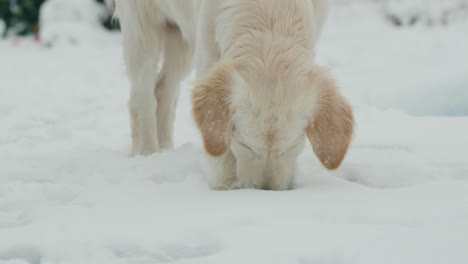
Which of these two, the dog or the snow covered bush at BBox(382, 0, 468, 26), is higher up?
the dog

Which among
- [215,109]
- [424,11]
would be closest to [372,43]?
[424,11]

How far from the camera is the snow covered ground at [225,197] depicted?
2.37m

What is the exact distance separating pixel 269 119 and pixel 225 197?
1.48 feet

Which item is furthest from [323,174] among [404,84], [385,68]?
[385,68]

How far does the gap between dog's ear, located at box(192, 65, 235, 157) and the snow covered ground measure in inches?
10.7

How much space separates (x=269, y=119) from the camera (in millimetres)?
2902

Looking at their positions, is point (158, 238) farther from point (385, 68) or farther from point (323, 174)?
point (385, 68)

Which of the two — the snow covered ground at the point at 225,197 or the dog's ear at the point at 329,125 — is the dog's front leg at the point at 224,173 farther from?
A: the dog's ear at the point at 329,125

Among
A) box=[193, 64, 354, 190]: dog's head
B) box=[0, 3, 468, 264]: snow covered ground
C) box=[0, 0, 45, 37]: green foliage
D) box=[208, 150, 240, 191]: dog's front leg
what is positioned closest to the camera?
box=[0, 3, 468, 264]: snow covered ground

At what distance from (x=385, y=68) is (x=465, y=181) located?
633cm

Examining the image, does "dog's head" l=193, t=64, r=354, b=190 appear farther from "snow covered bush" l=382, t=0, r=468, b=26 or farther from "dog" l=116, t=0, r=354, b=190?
"snow covered bush" l=382, t=0, r=468, b=26

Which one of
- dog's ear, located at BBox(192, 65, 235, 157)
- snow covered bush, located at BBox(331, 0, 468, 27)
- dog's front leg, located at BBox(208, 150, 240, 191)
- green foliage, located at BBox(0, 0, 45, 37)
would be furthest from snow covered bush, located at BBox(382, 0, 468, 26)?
dog's ear, located at BBox(192, 65, 235, 157)

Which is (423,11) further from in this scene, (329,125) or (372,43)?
(329,125)

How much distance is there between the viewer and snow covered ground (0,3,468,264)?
237cm
